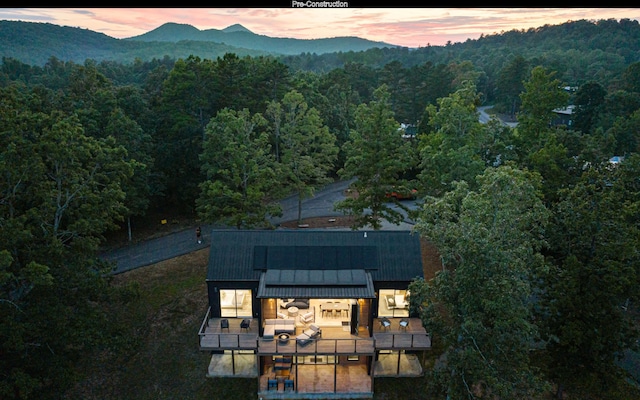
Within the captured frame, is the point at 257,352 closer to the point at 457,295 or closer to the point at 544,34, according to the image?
the point at 457,295

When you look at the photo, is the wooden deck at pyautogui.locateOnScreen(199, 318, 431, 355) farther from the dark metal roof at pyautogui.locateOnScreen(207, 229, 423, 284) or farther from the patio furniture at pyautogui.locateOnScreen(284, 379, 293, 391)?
the dark metal roof at pyautogui.locateOnScreen(207, 229, 423, 284)

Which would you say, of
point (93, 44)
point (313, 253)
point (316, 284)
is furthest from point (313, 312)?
point (93, 44)

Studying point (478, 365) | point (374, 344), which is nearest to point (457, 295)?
point (478, 365)

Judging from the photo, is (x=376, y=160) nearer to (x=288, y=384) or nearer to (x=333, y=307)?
(x=333, y=307)

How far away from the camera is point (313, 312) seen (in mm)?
19422

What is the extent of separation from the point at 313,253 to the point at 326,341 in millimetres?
4158

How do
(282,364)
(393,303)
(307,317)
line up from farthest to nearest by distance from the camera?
(393,303), (307,317), (282,364)

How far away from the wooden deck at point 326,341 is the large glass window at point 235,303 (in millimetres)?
654

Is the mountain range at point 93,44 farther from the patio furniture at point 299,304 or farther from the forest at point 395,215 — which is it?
the patio furniture at point 299,304

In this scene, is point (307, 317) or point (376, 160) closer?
point (307, 317)

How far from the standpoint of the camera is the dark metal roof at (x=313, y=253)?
19922 mm

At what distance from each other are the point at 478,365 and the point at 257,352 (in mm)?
Answer: 8785

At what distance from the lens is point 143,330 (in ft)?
71.7

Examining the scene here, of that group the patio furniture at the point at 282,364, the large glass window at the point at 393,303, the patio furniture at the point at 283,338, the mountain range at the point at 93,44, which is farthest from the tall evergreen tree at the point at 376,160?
the mountain range at the point at 93,44
